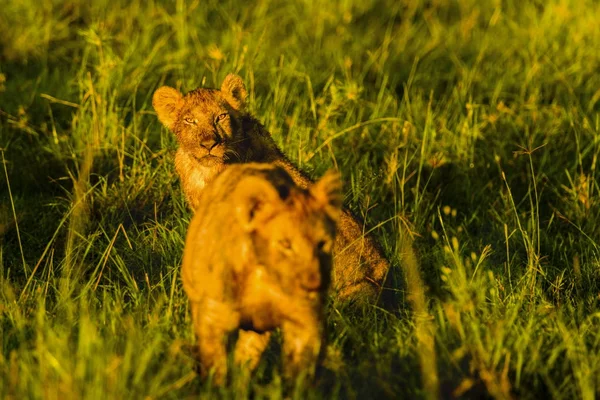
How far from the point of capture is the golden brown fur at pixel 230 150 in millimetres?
6113

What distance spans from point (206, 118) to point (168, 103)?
1.56ft

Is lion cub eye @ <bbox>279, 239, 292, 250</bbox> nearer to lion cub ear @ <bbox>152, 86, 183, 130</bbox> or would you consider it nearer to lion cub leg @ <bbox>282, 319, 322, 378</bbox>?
lion cub leg @ <bbox>282, 319, 322, 378</bbox>

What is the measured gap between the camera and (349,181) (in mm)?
7547

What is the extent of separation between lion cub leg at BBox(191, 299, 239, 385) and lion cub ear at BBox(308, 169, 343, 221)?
1.88 ft

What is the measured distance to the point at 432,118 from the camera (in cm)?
798

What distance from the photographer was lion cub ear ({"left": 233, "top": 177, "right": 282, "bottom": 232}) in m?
3.95

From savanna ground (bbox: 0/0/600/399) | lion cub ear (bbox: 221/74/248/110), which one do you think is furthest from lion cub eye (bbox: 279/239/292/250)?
lion cub ear (bbox: 221/74/248/110)

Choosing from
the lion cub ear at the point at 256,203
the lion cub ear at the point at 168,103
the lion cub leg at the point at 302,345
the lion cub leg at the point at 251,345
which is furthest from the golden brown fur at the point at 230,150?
the lion cub ear at the point at 256,203

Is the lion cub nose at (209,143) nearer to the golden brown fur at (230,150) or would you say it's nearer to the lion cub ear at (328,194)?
the golden brown fur at (230,150)

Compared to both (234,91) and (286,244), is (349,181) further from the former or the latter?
(286,244)

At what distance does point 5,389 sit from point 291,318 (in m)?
1.22

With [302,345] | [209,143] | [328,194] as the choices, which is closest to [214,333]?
[302,345]

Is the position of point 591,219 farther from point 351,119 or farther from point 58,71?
point 58,71

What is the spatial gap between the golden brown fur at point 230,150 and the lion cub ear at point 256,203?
2014 millimetres
